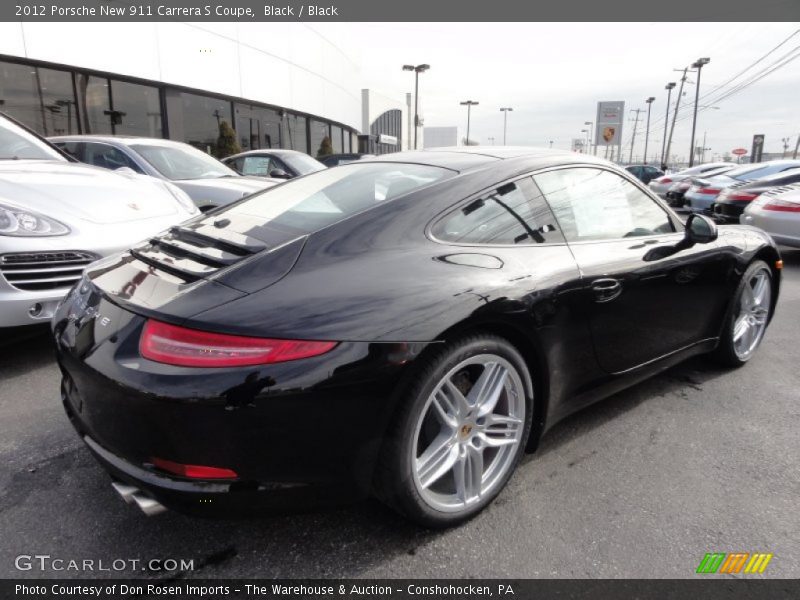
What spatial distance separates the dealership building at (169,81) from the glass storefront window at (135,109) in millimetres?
29

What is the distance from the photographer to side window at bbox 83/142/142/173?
627cm

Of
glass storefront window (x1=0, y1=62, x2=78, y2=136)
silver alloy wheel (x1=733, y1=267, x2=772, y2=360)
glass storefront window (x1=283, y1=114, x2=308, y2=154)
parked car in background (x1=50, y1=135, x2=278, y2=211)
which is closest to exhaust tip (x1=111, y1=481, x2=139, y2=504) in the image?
silver alloy wheel (x1=733, y1=267, x2=772, y2=360)

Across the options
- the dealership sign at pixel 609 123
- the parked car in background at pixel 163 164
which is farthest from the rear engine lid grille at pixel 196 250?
the dealership sign at pixel 609 123

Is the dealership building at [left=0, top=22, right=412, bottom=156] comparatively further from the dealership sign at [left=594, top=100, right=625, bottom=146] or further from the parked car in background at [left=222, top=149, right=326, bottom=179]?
the dealership sign at [left=594, top=100, right=625, bottom=146]

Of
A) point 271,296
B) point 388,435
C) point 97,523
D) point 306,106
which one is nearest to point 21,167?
point 97,523

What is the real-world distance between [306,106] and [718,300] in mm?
24520

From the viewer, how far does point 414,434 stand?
169 centimetres

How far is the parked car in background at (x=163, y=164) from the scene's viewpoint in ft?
20.2

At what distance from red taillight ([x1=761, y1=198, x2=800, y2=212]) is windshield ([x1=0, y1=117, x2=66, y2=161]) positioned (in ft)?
26.8

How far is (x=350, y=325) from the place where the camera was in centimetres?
158

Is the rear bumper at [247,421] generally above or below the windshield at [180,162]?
below

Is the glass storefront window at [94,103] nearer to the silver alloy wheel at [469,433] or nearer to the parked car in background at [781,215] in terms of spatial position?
the parked car in background at [781,215]

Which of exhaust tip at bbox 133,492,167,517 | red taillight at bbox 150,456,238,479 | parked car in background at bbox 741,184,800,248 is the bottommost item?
exhaust tip at bbox 133,492,167,517

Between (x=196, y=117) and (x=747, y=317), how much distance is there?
17885 mm
